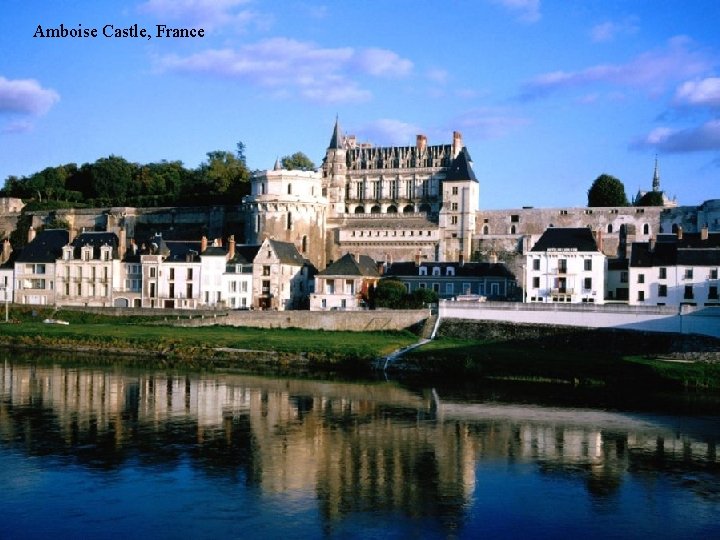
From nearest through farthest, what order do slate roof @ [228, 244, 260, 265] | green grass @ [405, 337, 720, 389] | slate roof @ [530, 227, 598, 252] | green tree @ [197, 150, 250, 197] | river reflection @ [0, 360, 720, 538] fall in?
river reflection @ [0, 360, 720, 538]
green grass @ [405, 337, 720, 389]
slate roof @ [530, 227, 598, 252]
slate roof @ [228, 244, 260, 265]
green tree @ [197, 150, 250, 197]

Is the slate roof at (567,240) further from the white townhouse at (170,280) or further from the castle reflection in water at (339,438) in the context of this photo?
the white townhouse at (170,280)

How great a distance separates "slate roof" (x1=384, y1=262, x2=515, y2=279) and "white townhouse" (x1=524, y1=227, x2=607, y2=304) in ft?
11.5

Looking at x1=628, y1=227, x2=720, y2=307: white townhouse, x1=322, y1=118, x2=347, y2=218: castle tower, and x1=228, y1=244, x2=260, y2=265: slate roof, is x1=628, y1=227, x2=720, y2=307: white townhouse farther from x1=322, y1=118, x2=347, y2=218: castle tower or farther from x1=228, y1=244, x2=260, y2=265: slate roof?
x1=322, y1=118, x2=347, y2=218: castle tower

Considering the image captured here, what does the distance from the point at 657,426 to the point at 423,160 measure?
1884 inches

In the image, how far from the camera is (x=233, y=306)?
5722cm

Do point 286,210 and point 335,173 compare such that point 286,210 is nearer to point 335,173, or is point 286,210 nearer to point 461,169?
point 335,173

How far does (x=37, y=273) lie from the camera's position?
61031 mm

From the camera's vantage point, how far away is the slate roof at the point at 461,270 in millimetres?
54750

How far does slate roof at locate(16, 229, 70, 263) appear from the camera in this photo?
6119 centimetres

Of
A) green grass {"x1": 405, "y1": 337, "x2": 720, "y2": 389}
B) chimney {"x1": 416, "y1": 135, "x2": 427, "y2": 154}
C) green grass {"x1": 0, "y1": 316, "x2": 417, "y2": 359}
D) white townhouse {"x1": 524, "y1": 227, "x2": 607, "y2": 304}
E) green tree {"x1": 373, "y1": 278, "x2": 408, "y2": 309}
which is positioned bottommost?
green grass {"x1": 405, "y1": 337, "x2": 720, "y2": 389}

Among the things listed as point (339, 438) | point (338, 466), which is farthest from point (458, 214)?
point (338, 466)

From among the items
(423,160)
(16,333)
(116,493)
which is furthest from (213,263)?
(116,493)

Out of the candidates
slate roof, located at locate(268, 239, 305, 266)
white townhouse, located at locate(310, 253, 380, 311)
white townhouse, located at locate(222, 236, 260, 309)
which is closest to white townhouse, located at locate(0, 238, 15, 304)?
white townhouse, located at locate(222, 236, 260, 309)

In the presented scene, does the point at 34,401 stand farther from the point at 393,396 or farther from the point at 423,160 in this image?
the point at 423,160
